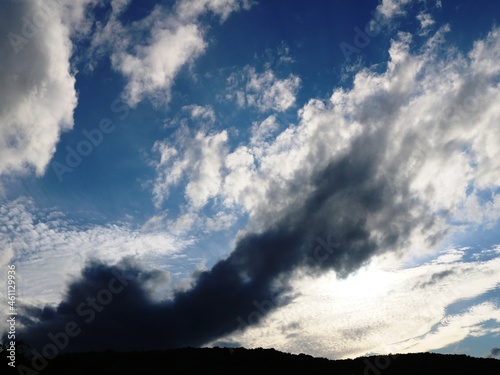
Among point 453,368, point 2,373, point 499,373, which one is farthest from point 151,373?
point 499,373

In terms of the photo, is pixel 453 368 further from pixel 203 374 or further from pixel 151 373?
pixel 151 373

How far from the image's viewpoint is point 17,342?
121 ft

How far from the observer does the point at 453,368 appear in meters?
37.2

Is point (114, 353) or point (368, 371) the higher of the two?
point (114, 353)

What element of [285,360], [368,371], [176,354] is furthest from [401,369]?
[176,354]

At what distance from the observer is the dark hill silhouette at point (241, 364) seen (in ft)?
109

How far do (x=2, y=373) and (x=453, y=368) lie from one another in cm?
4263

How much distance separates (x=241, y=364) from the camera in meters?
36.3

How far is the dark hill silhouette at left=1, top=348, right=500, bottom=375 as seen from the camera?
109 feet

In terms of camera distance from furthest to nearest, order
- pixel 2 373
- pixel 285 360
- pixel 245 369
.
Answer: pixel 285 360 → pixel 245 369 → pixel 2 373

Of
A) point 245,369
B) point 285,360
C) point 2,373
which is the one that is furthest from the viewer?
point 285,360

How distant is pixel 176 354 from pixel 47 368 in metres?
11.7

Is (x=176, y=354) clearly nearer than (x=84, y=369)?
No

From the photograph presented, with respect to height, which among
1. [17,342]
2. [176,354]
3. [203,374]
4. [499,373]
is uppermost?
[17,342]
